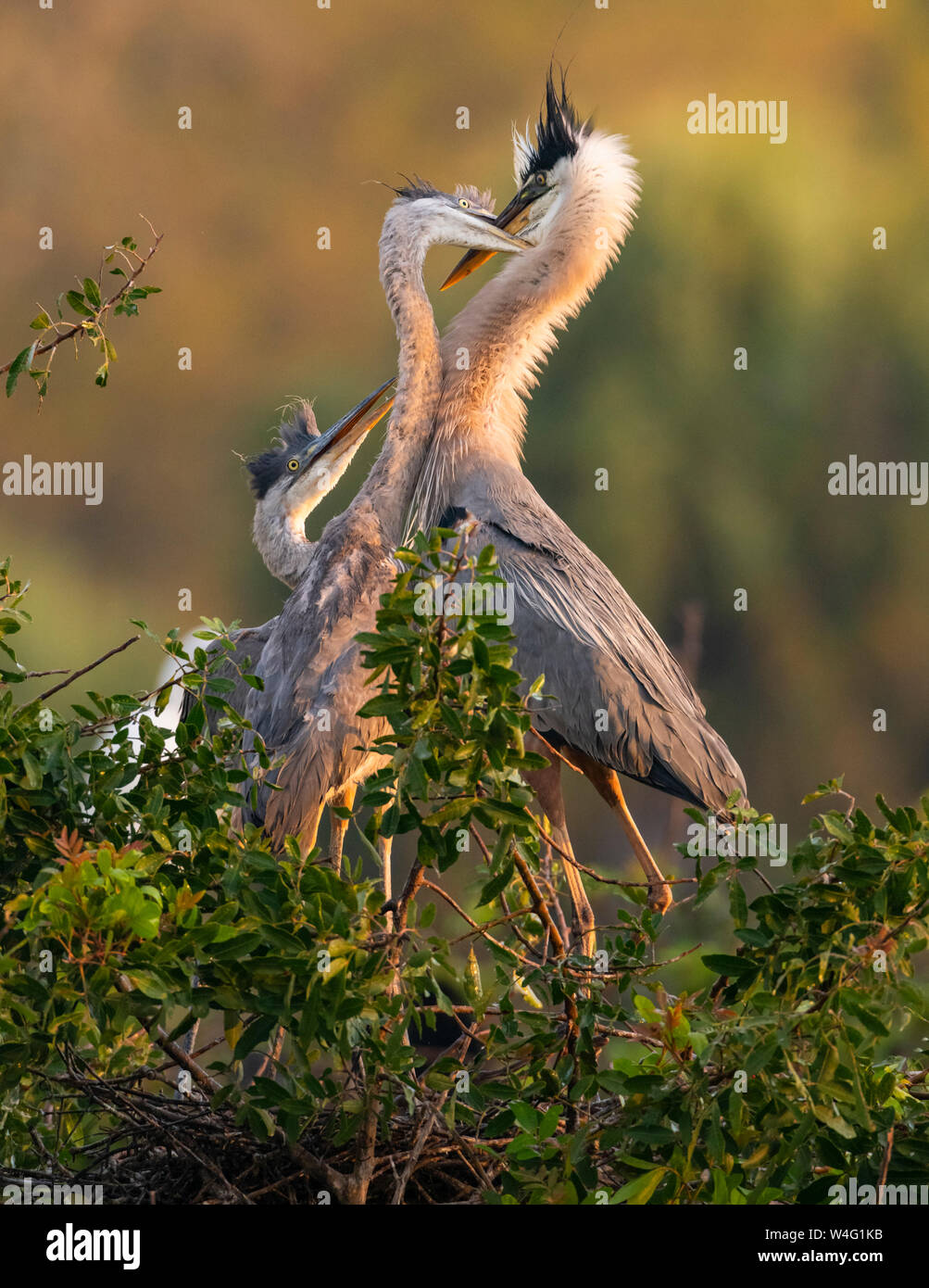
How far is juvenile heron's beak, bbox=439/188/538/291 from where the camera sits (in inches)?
153

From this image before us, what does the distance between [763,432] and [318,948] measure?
6.98 metres

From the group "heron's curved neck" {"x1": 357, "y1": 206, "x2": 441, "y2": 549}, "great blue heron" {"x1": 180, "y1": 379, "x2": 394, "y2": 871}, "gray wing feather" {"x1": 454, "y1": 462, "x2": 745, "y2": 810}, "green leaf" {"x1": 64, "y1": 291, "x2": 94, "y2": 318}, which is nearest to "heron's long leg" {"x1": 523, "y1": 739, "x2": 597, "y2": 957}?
"gray wing feather" {"x1": 454, "y1": 462, "x2": 745, "y2": 810}

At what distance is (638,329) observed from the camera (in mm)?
8281

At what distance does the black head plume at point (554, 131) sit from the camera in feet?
12.8

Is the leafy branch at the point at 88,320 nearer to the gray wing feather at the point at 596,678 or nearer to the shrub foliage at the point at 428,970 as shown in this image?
the shrub foliage at the point at 428,970

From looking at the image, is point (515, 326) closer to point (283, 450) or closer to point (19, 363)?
point (283, 450)

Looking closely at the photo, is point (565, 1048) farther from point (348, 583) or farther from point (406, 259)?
point (406, 259)

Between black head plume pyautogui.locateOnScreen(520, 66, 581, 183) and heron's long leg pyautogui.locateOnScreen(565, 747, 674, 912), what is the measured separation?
5.11 ft

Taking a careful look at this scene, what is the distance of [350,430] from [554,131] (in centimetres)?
99

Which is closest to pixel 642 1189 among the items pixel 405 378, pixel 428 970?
pixel 428 970

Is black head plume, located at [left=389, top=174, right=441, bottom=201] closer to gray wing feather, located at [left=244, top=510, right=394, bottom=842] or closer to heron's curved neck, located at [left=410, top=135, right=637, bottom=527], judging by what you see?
heron's curved neck, located at [left=410, top=135, right=637, bottom=527]

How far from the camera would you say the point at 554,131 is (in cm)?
392

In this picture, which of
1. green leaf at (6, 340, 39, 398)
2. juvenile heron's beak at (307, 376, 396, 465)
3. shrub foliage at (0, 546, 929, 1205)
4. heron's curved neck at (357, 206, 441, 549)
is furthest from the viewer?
juvenile heron's beak at (307, 376, 396, 465)

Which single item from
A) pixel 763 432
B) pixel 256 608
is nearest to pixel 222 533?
pixel 256 608
